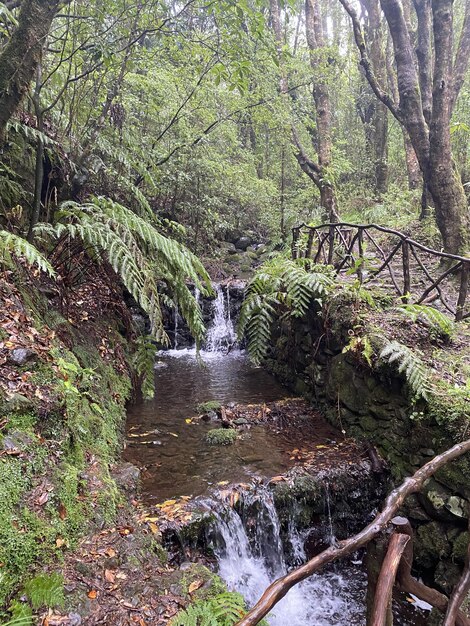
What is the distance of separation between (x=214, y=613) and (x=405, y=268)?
466cm

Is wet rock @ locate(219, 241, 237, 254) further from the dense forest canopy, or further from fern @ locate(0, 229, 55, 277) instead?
fern @ locate(0, 229, 55, 277)

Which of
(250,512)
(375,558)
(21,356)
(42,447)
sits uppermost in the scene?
(21,356)

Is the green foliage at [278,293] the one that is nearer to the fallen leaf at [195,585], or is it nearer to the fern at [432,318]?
the fern at [432,318]

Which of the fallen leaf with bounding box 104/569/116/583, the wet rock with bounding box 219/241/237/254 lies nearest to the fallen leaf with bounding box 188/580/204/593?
the fallen leaf with bounding box 104/569/116/583

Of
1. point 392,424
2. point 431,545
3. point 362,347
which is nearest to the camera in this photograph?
point 431,545

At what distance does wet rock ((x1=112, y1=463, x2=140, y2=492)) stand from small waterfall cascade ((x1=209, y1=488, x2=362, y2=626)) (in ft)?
2.49

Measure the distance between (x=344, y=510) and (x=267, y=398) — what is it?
7.89ft

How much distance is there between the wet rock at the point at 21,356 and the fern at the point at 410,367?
3.29m

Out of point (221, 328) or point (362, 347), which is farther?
point (221, 328)

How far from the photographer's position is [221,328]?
32.1 feet

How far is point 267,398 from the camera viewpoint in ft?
20.5

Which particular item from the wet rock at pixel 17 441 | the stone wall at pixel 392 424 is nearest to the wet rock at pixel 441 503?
the stone wall at pixel 392 424

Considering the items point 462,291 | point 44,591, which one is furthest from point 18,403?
point 462,291

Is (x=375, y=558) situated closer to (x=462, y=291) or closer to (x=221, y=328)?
(x=462, y=291)
